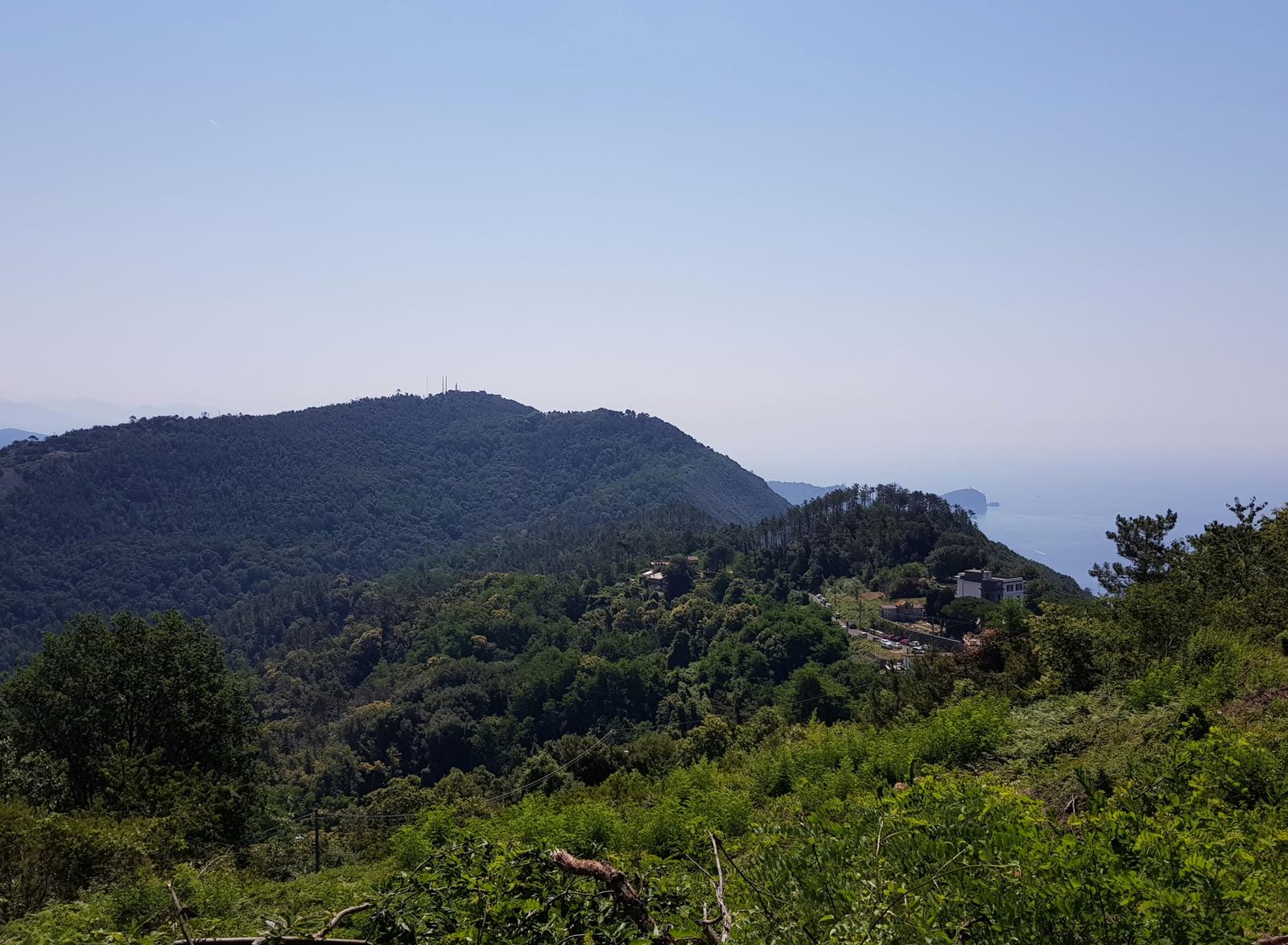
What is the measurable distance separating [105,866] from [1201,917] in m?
12.9

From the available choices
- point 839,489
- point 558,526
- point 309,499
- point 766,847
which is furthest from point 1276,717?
point 309,499

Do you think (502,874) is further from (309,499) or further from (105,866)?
(309,499)

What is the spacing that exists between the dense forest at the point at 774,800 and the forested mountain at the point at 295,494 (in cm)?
6671

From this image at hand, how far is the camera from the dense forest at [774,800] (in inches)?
125

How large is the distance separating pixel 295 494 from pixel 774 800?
141 metres

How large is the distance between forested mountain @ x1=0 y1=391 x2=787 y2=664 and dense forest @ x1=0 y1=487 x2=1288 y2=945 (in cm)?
6671

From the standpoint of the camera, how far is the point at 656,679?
177 feet

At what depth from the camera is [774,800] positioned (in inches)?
420

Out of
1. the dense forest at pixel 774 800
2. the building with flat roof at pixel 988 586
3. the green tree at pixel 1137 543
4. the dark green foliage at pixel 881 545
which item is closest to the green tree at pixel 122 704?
the dense forest at pixel 774 800

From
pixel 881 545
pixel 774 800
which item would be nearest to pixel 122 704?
pixel 774 800

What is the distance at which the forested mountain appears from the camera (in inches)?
3900

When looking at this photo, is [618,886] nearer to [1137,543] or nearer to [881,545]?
[1137,543]

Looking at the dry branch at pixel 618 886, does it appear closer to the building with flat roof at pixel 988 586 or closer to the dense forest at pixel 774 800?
the dense forest at pixel 774 800

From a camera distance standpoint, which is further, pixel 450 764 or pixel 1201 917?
pixel 450 764
